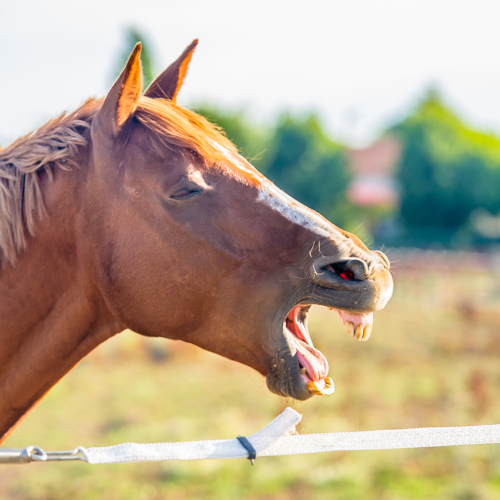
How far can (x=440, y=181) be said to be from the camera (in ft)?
107

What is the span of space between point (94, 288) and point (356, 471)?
4922mm

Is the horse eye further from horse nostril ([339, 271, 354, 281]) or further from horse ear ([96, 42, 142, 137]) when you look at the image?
Answer: horse nostril ([339, 271, 354, 281])

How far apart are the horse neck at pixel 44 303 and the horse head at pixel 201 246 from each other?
0.26 feet

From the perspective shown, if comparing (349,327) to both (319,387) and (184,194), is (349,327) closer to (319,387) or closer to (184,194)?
(319,387)

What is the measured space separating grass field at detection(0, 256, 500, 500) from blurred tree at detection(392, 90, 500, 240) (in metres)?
20.6

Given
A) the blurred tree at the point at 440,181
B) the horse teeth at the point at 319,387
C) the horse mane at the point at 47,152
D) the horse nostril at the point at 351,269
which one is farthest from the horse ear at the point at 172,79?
the blurred tree at the point at 440,181

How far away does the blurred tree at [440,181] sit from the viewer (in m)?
32.7

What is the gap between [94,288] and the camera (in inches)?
81.2

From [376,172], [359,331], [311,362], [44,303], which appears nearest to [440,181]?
[376,172]

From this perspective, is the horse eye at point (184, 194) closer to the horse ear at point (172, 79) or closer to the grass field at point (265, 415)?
the horse ear at point (172, 79)

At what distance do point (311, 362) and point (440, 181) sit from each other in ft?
109

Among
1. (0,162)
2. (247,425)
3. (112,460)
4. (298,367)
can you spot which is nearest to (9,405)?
(112,460)

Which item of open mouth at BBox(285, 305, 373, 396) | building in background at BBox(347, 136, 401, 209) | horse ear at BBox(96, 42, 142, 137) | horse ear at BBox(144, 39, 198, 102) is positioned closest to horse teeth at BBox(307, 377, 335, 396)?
open mouth at BBox(285, 305, 373, 396)

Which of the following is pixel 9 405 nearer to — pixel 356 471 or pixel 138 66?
pixel 138 66
